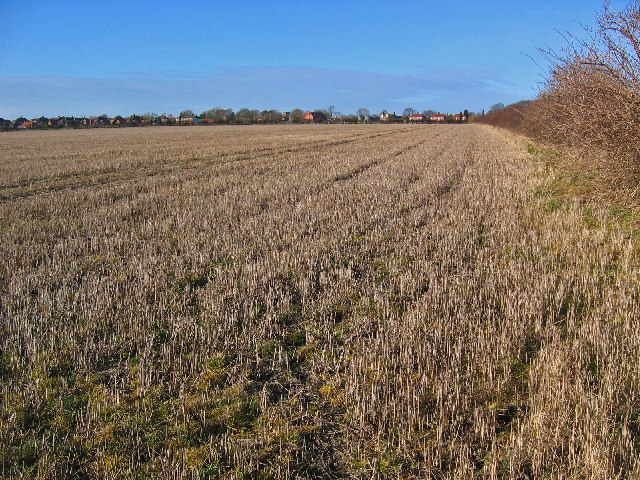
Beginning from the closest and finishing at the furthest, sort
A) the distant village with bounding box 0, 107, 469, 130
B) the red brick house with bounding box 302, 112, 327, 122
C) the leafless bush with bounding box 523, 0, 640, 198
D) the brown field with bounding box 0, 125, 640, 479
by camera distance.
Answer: the brown field with bounding box 0, 125, 640, 479 < the leafless bush with bounding box 523, 0, 640, 198 < the distant village with bounding box 0, 107, 469, 130 < the red brick house with bounding box 302, 112, 327, 122

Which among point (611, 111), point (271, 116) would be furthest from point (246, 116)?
point (611, 111)

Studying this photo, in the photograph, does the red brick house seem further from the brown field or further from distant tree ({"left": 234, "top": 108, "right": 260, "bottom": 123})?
the brown field

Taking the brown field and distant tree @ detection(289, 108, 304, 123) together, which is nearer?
the brown field

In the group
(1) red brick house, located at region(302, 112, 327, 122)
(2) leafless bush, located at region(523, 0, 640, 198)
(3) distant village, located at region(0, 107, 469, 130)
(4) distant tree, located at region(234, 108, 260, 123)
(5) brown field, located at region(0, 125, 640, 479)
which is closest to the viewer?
(5) brown field, located at region(0, 125, 640, 479)

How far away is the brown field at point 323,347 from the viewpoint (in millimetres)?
3131

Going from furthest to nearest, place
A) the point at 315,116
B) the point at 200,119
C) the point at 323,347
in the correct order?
1. the point at 315,116
2. the point at 200,119
3. the point at 323,347

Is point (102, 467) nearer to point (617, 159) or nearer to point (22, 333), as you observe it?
point (22, 333)

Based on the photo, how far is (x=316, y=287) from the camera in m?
6.11

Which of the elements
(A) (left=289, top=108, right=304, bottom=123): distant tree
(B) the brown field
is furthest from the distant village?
(B) the brown field

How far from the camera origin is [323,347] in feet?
15.0

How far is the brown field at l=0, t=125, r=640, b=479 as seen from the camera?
3131mm

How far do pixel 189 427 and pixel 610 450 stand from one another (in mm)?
2629

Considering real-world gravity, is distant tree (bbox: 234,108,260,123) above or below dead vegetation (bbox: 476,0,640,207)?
above

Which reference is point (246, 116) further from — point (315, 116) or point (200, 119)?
point (315, 116)
